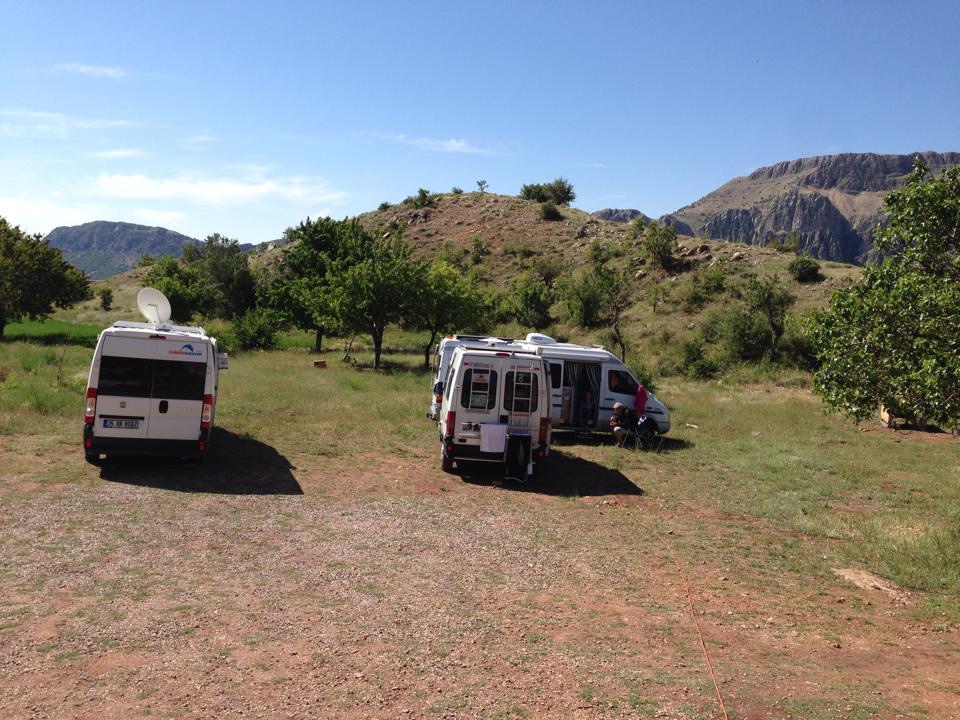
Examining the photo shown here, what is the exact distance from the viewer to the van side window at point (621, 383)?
1845cm

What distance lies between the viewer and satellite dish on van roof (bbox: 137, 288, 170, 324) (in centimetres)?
1551

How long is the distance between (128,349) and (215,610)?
7.02 meters

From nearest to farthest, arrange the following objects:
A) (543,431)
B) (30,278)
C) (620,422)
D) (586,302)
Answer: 1. (543,431)
2. (620,422)
3. (30,278)
4. (586,302)

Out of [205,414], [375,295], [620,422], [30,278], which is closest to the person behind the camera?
[205,414]

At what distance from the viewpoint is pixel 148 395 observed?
12.1m

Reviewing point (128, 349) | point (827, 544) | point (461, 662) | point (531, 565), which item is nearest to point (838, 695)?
point (461, 662)

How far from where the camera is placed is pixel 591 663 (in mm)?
5926

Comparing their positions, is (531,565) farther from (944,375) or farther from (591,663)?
(944,375)

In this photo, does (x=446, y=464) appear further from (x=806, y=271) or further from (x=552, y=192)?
(x=552, y=192)

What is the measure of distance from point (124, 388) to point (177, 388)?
33.6 inches

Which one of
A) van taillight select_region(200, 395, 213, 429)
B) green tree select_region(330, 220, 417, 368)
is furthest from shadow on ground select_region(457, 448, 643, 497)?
green tree select_region(330, 220, 417, 368)

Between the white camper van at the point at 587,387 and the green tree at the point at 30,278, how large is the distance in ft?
106

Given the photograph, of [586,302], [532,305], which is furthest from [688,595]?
[532,305]

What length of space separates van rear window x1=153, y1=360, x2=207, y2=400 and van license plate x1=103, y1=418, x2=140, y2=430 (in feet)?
1.92
